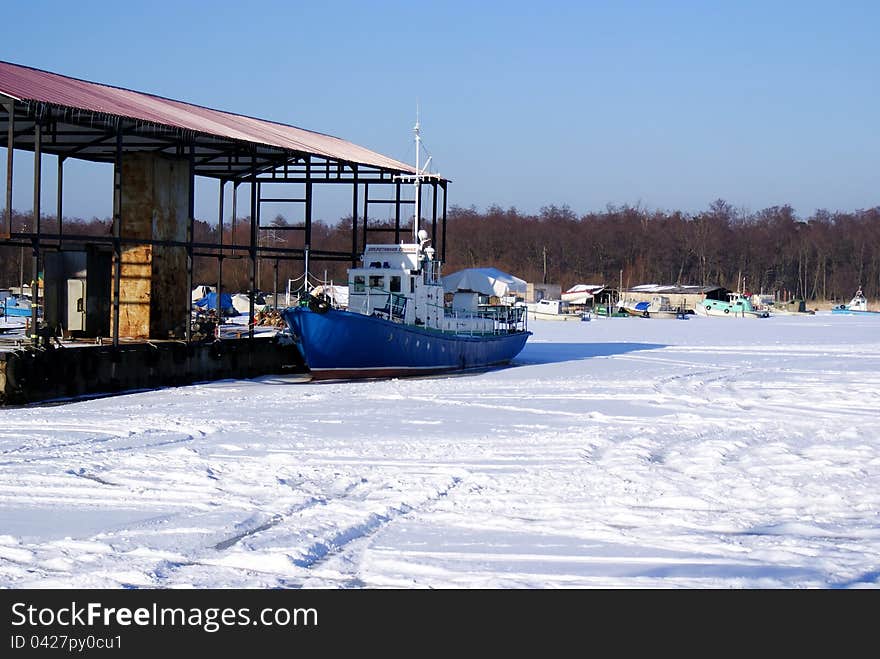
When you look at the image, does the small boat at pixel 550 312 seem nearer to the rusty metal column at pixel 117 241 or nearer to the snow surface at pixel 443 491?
the snow surface at pixel 443 491

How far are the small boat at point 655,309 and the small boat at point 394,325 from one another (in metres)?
65.4

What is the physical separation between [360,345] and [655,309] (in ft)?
254

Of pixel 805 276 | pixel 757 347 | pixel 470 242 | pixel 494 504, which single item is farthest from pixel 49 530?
pixel 805 276

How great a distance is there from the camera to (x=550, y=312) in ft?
295

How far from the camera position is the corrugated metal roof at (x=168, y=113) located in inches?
952

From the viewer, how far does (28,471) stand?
45.7 feet

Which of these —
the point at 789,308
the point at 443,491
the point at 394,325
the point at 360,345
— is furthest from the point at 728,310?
the point at 443,491

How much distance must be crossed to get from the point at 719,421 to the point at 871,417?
305 cm

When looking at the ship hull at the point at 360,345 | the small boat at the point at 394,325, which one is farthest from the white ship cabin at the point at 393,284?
the ship hull at the point at 360,345

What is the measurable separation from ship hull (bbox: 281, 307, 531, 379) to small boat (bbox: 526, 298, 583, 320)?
55.8 m

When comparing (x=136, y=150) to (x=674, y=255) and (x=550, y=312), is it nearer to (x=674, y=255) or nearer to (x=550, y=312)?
(x=550, y=312)

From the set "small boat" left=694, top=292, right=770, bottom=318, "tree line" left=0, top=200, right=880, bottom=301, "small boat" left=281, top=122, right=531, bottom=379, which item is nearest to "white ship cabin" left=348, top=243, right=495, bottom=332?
"small boat" left=281, top=122, right=531, bottom=379
